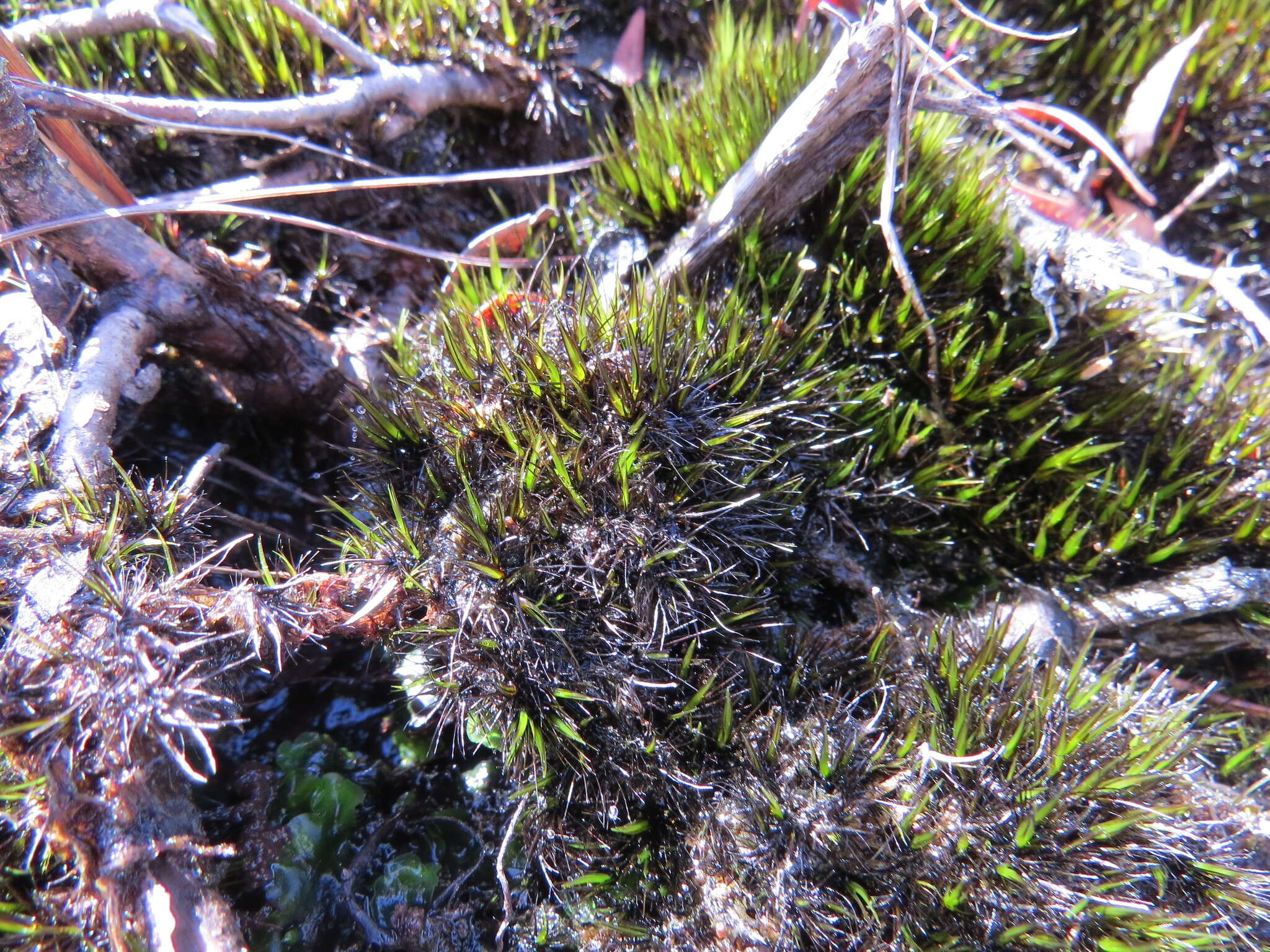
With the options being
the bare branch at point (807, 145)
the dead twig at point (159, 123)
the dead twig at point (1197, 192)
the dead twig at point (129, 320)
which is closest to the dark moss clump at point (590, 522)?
the bare branch at point (807, 145)

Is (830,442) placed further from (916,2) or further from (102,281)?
(102,281)

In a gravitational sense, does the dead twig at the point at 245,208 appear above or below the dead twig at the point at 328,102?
below

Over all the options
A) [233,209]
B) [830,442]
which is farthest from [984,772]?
[233,209]

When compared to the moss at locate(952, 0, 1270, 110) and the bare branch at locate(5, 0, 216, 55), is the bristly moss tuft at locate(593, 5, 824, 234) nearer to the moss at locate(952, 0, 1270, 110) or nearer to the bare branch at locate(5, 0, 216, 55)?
the moss at locate(952, 0, 1270, 110)

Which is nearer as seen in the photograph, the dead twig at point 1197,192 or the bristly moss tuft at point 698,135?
the bristly moss tuft at point 698,135

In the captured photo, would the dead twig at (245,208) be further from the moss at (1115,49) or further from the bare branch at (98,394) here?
the moss at (1115,49)

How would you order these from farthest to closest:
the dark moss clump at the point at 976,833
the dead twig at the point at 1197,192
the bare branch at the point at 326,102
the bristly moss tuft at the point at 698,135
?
1. the dead twig at the point at 1197,192
2. the bristly moss tuft at the point at 698,135
3. the bare branch at the point at 326,102
4. the dark moss clump at the point at 976,833

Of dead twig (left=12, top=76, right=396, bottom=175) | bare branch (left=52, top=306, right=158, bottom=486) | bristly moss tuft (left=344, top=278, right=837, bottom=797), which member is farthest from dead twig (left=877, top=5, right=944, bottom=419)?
bare branch (left=52, top=306, right=158, bottom=486)
